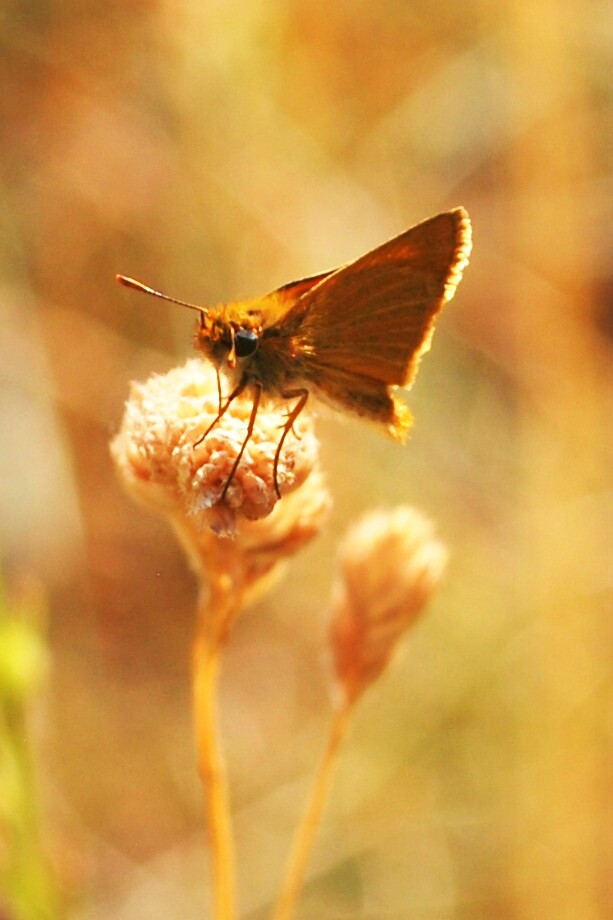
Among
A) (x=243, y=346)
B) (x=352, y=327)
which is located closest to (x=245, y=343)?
(x=243, y=346)

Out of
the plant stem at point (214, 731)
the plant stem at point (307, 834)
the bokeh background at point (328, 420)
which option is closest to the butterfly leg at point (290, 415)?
the plant stem at point (214, 731)

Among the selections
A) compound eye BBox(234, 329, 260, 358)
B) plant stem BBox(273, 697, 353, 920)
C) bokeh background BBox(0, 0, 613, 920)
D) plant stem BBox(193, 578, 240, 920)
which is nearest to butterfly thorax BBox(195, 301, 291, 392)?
compound eye BBox(234, 329, 260, 358)

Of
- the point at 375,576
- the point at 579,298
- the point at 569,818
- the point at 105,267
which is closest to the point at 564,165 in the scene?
the point at 579,298

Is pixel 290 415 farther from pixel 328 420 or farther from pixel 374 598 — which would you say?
pixel 328 420

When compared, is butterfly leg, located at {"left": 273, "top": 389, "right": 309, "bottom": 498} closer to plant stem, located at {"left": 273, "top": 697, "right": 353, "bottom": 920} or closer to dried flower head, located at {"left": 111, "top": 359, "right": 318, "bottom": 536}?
dried flower head, located at {"left": 111, "top": 359, "right": 318, "bottom": 536}

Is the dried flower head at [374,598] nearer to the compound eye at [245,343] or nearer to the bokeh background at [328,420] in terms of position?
the compound eye at [245,343]

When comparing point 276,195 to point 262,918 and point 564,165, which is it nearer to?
point 564,165

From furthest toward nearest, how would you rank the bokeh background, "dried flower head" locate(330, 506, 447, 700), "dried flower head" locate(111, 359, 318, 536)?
the bokeh background → "dried flower head" locate(330, 506, 447, 700) → "dried flower head" locate(111, 359, 318, 536)
